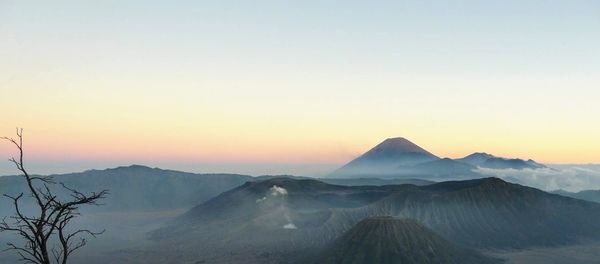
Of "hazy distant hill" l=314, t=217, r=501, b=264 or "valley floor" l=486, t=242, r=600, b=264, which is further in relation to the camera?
"valley floor" l=486, t=242, r=600, b=264

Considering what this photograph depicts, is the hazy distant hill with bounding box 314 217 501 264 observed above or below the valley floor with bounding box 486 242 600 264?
above

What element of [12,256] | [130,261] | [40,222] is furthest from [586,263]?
[12,256]

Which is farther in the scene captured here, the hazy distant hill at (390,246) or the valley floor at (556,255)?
the valley floor at (556,255)

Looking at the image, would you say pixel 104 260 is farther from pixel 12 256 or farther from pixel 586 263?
pixel 586 263

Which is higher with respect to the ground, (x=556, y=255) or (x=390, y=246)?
(x=390, y=246)

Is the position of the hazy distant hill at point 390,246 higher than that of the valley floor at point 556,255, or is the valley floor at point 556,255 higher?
the hazy distant hill at point 390,246

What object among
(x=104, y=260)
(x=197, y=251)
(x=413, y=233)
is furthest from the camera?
(x=197, y=251)

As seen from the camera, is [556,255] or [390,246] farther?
[556,255]

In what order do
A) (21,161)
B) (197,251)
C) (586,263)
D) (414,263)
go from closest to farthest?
(21,161) → (414,263) → (586,263) → (197,251)
